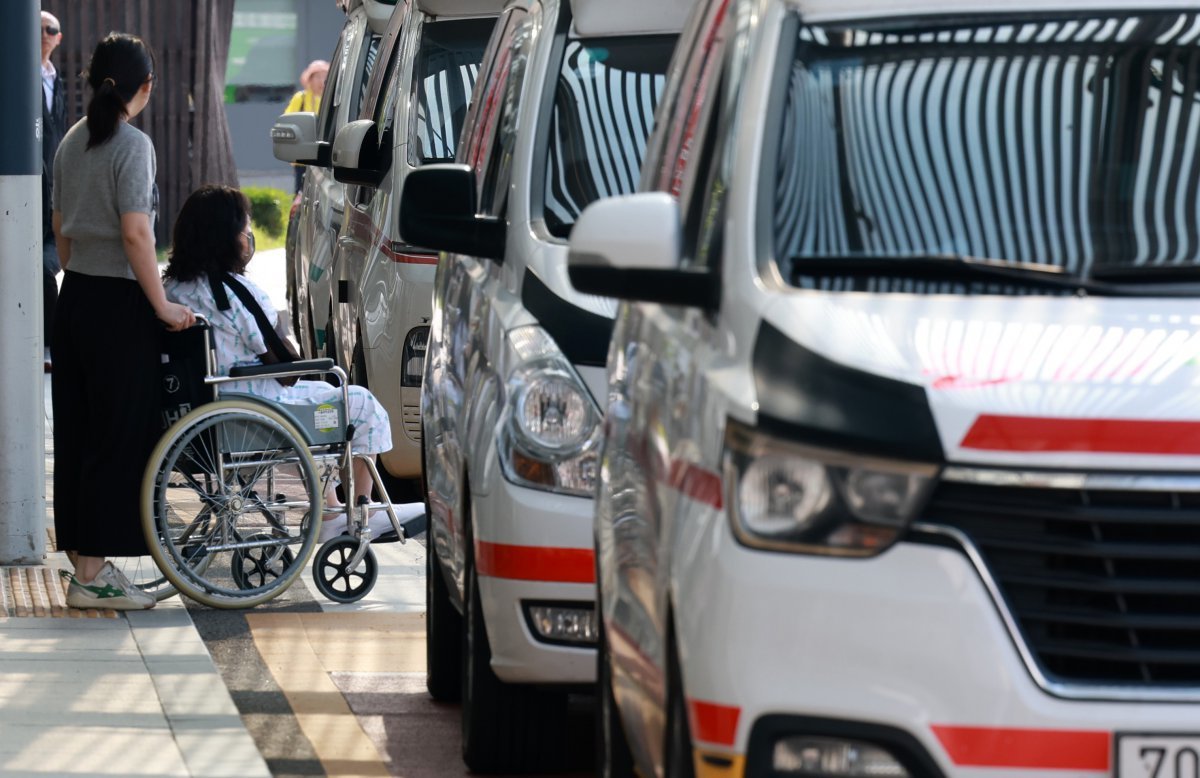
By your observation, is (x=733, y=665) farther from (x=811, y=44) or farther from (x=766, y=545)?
(x=811, y=44)

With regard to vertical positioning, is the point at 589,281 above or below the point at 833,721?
above

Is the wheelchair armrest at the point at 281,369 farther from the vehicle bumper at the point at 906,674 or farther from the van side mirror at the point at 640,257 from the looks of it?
the vehicle bumper at the point at 906,674

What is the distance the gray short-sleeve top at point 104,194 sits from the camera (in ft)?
28.8

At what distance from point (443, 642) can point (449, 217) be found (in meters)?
1.37

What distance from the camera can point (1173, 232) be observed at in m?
4.49

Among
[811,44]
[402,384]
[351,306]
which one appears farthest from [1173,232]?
[351,306]

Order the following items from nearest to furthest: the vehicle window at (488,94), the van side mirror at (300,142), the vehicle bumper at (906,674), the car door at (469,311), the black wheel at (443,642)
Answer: the vehicle bumper at (906,674), the car door at (469,311), the black wheel at (443,642), the vehicle window at (488,94), the van side mirror at (300,142)

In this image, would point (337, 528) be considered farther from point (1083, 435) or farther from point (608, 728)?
point (1083, 435)

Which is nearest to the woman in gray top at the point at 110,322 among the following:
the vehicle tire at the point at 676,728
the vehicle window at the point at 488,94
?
the vehicle window at the point at 488,94

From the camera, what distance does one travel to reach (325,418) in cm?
898

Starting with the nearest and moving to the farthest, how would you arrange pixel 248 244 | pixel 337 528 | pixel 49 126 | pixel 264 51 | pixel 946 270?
pixel 946 270 < pixel 337 528 < pixel 248 244 < pixel 49 126 < pixel 264 51

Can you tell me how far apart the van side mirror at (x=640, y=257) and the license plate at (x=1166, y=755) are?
3.48 ft

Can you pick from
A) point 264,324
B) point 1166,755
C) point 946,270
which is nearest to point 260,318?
point 264,324

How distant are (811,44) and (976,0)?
0.33 meters
